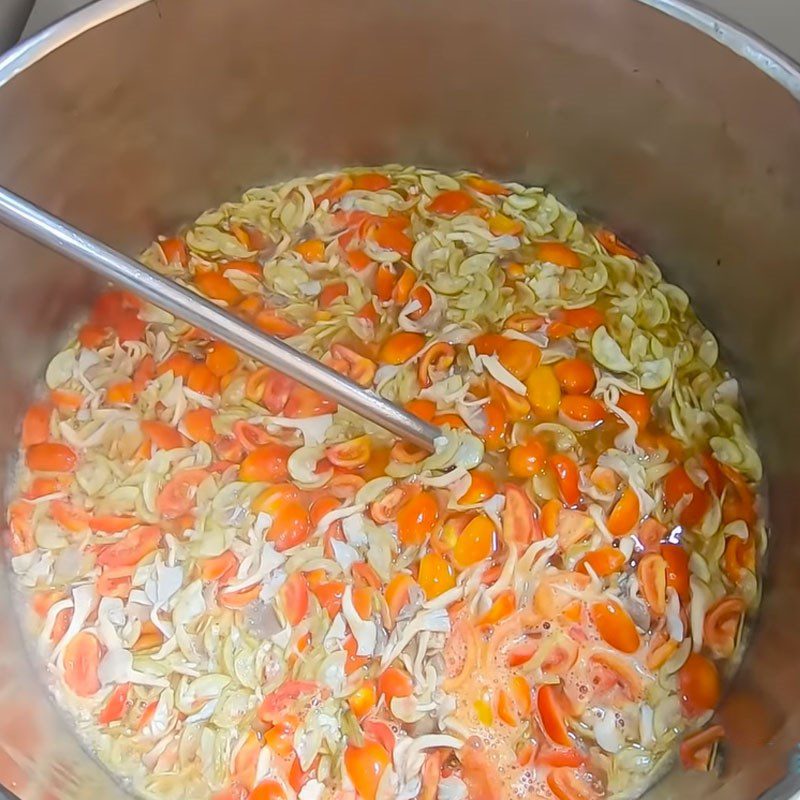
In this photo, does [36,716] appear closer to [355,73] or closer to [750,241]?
[355,73]

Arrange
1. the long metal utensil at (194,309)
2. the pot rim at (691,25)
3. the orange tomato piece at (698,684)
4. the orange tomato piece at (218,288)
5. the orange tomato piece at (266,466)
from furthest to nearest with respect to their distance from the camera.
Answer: the orange tomato piece at (218,288)
the orange tomato piece at (266,466)
the orange tomato piece at (698,684)
the pot rim at (691,25)
the long metal utensil at (194,309)

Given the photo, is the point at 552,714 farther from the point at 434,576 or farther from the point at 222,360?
the point at 222,360

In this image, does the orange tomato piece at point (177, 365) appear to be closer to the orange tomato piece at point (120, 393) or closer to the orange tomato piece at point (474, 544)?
the orange tomato piece at point (120, 393)

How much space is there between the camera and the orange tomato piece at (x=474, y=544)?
108 cm

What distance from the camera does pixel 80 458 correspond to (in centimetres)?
117

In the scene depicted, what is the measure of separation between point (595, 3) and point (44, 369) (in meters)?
0.81

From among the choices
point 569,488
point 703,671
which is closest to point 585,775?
point 703,671

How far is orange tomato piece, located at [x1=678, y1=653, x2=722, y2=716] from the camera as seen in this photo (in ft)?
3.36

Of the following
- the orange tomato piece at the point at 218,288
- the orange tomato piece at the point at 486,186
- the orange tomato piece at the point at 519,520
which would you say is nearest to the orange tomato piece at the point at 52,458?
the orange tomato piece at the point at 218,288

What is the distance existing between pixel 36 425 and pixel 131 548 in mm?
229

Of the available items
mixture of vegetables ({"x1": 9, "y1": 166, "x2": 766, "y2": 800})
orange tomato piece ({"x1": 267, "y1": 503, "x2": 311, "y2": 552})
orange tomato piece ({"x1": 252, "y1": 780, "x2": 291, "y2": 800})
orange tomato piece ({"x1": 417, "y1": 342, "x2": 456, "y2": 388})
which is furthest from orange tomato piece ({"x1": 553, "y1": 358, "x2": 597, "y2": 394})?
orange tomato piece ({"x1": 252, "y1": 780, "x2": 291, "y2": 800})

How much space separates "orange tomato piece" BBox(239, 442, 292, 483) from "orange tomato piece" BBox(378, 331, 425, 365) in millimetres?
176

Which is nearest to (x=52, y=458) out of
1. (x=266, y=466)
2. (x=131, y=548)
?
(x=131, y=548)

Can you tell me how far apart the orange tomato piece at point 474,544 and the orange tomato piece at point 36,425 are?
0.55 m
